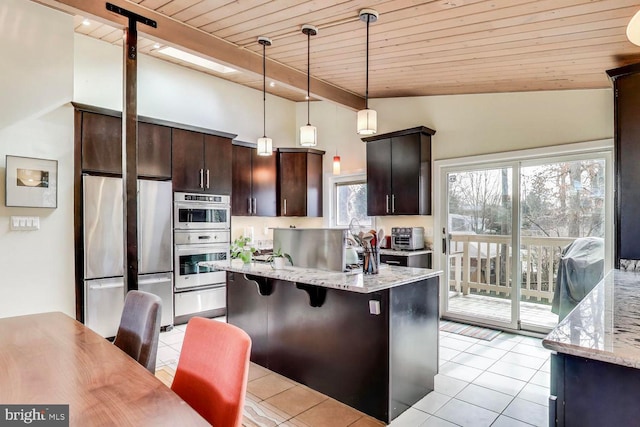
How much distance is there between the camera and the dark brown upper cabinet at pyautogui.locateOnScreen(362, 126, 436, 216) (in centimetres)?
471

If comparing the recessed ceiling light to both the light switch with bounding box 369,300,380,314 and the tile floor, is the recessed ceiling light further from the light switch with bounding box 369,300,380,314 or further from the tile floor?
the tile floor

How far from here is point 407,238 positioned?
187 inches

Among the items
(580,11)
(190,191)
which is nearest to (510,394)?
(580,11)

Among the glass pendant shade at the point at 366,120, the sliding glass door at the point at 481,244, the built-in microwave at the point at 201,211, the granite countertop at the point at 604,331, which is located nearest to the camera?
the granite countertop at the point at 604,331

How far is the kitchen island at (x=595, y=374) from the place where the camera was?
1.01m

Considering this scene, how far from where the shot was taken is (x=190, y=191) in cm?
457

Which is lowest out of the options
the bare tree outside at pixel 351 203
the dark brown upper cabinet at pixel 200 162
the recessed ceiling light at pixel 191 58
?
the bare tree outside at pixel 351 203

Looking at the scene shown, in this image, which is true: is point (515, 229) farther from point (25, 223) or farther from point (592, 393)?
point (25, 223)

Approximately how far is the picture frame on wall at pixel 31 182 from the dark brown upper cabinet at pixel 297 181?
2.94 m

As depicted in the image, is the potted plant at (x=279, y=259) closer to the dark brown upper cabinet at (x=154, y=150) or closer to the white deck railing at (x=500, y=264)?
the dark brown upper cabinet at (x=154, y=150)

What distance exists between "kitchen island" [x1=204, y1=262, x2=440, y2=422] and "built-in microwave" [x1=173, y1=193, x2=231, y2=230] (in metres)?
1.56

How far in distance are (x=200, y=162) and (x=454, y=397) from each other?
3.74 metres

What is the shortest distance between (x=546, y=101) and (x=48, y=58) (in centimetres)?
512

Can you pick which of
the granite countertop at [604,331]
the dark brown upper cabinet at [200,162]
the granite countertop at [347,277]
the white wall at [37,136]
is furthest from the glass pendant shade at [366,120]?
the white wall at [37,136]
